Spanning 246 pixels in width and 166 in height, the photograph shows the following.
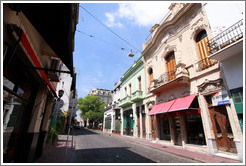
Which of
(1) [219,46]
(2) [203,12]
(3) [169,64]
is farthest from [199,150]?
(2) [203,12]

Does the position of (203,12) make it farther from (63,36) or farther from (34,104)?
(34,104)

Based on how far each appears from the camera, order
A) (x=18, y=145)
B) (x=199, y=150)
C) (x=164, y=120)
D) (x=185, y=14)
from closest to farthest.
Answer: (x=18, y=145)
(x=199, y=150)
(x=185, y=14)
(x=164, y=120)

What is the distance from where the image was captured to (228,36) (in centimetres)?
611

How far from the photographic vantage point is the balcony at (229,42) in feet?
18.2

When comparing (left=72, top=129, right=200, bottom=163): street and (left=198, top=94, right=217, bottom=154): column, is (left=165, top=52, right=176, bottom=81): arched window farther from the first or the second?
(left=72, top=129, right=200, bottom=163): street

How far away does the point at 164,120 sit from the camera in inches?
440

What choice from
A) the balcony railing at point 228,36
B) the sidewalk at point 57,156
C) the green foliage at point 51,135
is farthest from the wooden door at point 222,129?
the green foliage at point 51,135

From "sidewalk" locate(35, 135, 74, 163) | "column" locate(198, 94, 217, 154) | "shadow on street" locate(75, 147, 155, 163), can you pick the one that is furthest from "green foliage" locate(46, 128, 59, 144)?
"column" locate(198, 94, 217, 154)

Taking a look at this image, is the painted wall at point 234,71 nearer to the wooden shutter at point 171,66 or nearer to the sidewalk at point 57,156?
the wooden shutter at point 171,66

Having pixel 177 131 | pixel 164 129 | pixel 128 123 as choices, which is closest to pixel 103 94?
pixel 128 123

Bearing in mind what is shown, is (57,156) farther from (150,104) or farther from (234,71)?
(234,71)

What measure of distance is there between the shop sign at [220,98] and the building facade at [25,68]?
7758mm

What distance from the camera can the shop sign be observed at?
652 centimetres

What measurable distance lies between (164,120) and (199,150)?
12.5 ft
